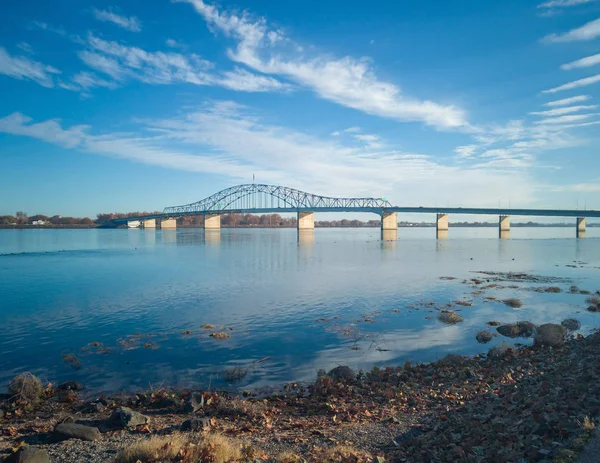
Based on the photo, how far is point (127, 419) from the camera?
7.34 m

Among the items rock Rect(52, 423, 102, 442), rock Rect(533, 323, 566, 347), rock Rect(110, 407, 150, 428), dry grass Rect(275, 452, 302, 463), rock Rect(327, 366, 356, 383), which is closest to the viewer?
dry grass Rect(275, 452, 302, 463)

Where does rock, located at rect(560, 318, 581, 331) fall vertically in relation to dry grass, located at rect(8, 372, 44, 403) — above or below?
below

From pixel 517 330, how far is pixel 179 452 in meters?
13.7

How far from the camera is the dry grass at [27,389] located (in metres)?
8.79

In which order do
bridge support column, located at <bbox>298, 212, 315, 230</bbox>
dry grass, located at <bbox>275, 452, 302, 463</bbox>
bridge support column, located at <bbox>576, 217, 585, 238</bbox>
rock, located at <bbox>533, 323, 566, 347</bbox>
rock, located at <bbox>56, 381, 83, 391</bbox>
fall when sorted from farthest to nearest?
bridge support column, located at <bbox>298, 212, 315, 230</bbox>
bridge support column, located at <bbox>576, 217, 585, 238</bbox>
rock, located at <bbox>533, 323, 566, 347</bbox>
rock, located at <bbox>56, 381, 83, 391</bbox>
dry grass, located at <bbox>275, 452, 302, 463</bbox>

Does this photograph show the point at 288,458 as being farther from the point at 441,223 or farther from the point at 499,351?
the point at 441,223

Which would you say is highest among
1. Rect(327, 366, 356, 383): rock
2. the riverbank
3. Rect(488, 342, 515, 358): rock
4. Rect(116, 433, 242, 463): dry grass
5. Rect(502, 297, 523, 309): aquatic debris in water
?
Rect(116, 433, 242, 463): dry grass

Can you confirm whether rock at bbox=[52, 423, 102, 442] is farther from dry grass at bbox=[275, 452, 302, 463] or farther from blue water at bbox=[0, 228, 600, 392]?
dry grass at bbox=[275, 452, 302, 463]

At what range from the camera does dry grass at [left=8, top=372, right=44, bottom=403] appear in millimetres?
8789

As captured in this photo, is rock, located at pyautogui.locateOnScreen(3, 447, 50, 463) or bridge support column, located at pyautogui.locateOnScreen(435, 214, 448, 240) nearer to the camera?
rock, located at pyautogui.locateOnScreen(3, 447, 50, 463)

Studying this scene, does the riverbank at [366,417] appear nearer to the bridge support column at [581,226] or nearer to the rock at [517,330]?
the rock at [517,330]

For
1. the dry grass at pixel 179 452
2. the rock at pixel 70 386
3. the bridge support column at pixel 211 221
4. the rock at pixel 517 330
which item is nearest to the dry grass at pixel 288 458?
the dry grass at pixel 179 452

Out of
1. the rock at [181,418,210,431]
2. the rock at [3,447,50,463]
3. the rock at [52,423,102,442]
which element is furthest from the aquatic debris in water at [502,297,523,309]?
the rock at [3,447,50,463]

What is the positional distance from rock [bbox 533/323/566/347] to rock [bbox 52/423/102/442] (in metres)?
12.9
